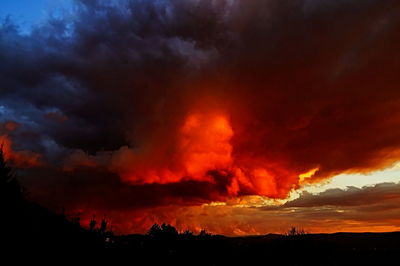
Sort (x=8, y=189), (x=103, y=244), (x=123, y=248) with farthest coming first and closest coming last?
1. (x=123, y=248)
2. (x=103, y=244)
3. (x=8, y=189)

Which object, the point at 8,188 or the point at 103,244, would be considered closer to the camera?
the point at 8,188

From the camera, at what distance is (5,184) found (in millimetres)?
57812

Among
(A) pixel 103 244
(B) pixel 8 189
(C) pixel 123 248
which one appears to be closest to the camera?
(B) pixel 8 189

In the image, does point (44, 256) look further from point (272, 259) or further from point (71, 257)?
point (272, 259)

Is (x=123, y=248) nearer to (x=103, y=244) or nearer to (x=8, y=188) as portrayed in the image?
(x=103, y=244)

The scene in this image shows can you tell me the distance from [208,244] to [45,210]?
89512mm

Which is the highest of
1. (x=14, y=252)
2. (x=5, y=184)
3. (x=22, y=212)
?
(x=5, y=184)

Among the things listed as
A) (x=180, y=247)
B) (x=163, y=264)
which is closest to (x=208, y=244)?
(x=180, y=247)

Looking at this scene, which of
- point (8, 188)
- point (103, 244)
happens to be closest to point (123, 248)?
point (103, 244)

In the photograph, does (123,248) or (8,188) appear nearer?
(8,188)

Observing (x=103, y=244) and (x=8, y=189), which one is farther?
(x=103, y=244)

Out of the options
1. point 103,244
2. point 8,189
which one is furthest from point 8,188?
point 103,244

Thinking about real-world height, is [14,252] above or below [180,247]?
below

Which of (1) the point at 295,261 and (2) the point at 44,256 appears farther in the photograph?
(1) the point at 295,261
